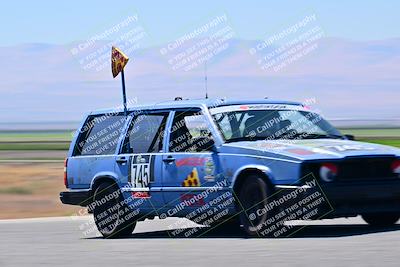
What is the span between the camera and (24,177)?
3912cm

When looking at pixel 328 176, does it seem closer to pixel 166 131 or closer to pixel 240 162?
pixel 240 162

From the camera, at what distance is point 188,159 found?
1447 cm

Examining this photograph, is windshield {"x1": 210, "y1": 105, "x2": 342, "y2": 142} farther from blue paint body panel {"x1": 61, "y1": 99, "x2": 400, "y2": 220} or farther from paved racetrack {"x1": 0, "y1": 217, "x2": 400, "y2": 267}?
paved racetrack {"x1": 0, "y1": 217, "x2": 400, "y2": 267}

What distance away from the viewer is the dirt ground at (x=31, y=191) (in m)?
24.2

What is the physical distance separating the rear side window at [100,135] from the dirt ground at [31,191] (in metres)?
6.36

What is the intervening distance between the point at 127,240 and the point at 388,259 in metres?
4.91

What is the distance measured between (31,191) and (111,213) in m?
16.2

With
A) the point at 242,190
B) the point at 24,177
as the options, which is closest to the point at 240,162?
the point at 242,190

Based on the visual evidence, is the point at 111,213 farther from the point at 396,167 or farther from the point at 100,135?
the point at 396,167

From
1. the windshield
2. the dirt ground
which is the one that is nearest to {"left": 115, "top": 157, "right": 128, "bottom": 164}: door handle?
the windshield

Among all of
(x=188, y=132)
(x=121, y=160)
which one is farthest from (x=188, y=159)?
(x=121, y=160)

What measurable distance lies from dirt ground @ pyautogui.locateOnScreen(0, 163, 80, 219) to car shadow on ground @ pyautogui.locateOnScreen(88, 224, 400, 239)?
7.46 metres

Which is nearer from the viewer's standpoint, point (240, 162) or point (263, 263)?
point (263, 263)

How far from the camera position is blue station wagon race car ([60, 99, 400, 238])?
13.2 meters
